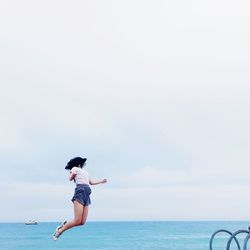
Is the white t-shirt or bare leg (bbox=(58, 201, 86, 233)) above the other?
the white t-shirt

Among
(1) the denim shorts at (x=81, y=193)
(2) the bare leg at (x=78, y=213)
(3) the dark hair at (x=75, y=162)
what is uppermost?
(3) the dark hair at (x=75, y=162)

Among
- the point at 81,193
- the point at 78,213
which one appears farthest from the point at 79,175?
the point at 78,213

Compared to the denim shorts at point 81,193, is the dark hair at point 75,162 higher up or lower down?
higher up

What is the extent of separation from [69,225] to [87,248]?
280 feet

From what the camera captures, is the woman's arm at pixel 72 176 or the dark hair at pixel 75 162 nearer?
the woman's arm at pixel 72 176

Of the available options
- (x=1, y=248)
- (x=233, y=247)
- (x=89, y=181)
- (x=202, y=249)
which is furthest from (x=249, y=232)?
(x=1, y=248)

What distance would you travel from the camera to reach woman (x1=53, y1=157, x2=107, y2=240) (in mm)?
12461

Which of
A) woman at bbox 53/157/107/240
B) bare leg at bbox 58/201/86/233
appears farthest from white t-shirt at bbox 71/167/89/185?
bare leg at bbox 58/201/86/233

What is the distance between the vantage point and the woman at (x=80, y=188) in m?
12.5

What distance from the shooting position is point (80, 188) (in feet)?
40.8

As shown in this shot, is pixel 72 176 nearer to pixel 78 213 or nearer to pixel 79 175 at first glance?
pixel 79 175

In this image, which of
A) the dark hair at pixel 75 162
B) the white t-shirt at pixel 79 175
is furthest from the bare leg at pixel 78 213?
the dark hair at pixel 75 162

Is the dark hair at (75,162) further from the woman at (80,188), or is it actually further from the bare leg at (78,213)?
the bare leg at (78,213)

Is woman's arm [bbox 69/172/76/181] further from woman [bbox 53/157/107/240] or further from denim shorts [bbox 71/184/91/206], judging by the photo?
denim shorts [bbox 71/184/91/206]
